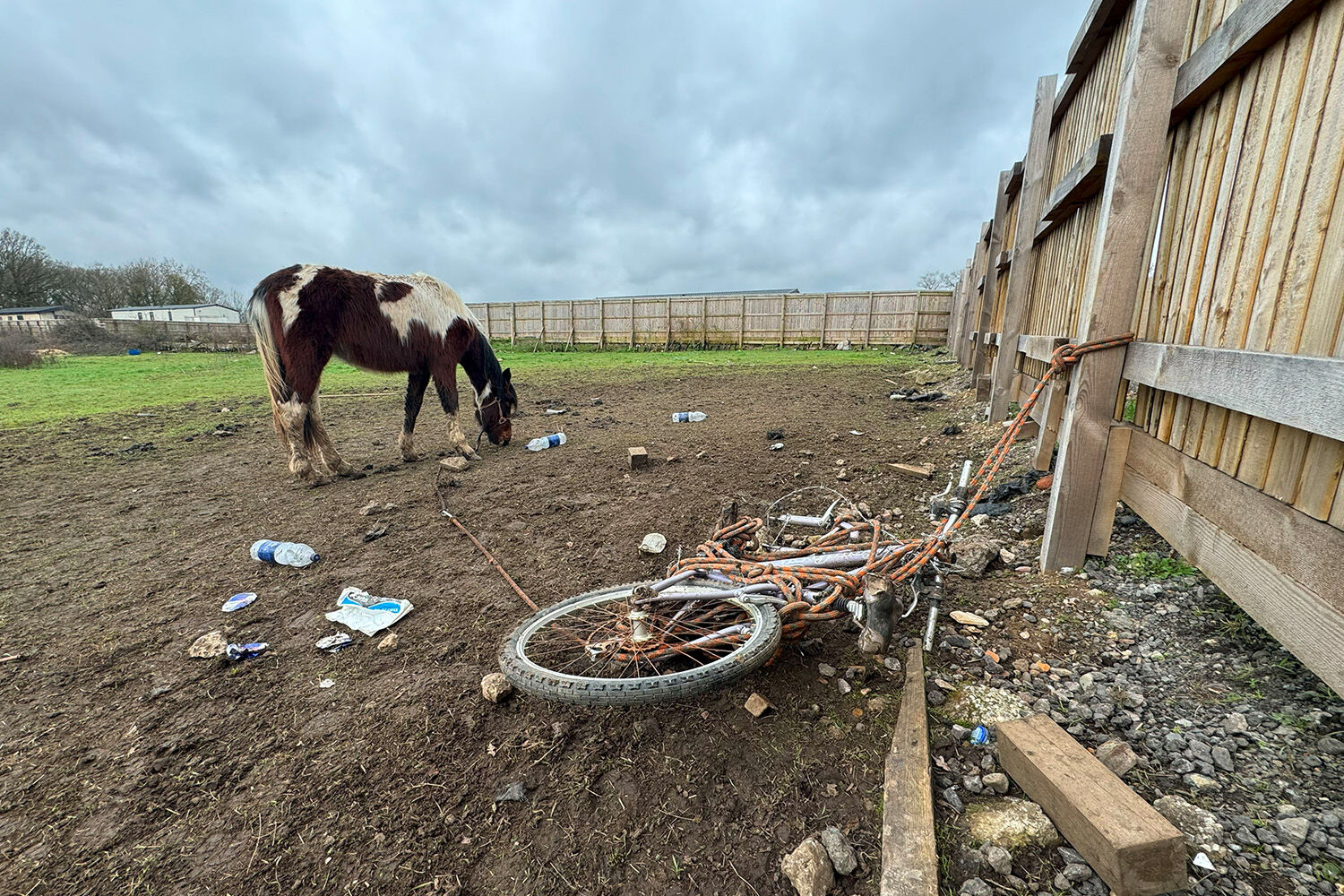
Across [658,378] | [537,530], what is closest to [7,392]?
[658,378]

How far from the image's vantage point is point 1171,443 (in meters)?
1.97

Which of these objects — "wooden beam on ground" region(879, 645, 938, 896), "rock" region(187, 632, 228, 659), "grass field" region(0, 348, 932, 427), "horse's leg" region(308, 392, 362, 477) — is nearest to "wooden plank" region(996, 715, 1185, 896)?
"wooden beam on ground" region(879, 645, 938, 896)

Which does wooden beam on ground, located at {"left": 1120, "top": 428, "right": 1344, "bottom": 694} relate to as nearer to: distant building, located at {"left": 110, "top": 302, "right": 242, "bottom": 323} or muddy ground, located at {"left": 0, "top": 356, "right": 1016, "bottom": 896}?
muddy ground, located at {"left": 0, "top": 356, "right": 1016, "bottom": 896}

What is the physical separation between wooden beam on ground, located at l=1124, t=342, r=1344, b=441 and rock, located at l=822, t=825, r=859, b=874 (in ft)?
4.92

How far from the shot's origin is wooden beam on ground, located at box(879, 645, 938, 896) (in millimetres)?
1199

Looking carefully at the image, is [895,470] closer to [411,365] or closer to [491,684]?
[491,684]

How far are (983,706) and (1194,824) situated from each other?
1.78ft

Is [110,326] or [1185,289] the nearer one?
[1185,289]

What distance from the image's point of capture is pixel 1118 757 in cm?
142

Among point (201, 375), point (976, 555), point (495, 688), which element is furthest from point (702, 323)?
point (495, 688)

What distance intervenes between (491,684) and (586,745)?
502 millimetres

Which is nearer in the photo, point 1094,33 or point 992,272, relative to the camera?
point 1094,33

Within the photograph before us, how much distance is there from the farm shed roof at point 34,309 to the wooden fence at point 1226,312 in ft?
178

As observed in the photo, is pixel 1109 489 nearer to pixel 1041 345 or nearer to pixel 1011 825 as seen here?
pixel 1041 345
